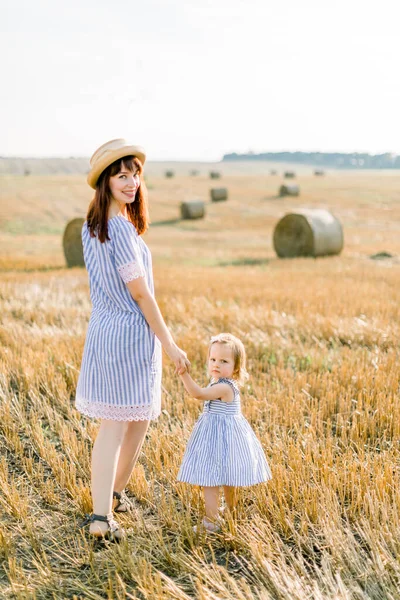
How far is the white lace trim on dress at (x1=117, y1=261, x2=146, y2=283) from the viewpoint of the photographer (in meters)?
3.29

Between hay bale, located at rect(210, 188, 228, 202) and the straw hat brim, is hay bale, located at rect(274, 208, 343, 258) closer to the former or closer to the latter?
the straw hat brim

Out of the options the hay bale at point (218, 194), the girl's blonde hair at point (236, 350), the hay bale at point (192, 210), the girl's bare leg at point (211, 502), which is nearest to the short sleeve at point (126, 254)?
the girl's blonde hair at point (236, 350)

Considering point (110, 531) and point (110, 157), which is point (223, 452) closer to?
point (110, 531)

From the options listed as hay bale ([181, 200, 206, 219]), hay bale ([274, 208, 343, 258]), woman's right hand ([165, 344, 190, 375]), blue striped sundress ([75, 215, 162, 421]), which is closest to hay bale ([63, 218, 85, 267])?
hay bale ([274, 208, 343, 258])

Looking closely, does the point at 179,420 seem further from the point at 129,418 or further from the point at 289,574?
the point at 289,574

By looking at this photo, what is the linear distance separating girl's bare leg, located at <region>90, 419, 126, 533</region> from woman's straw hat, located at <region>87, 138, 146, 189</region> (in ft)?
4.02

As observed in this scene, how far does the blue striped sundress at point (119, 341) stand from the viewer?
334 centimetres

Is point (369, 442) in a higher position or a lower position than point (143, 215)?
lower

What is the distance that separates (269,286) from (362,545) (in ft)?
26.9

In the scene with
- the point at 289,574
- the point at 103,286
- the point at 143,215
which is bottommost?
the point at 289,574

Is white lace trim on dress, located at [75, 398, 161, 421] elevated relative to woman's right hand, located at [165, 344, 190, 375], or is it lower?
lower

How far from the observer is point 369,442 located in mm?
4312

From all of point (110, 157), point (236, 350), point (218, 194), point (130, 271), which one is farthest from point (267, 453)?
point (218, 194)

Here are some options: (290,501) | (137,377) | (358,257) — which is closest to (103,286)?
(137,377)
